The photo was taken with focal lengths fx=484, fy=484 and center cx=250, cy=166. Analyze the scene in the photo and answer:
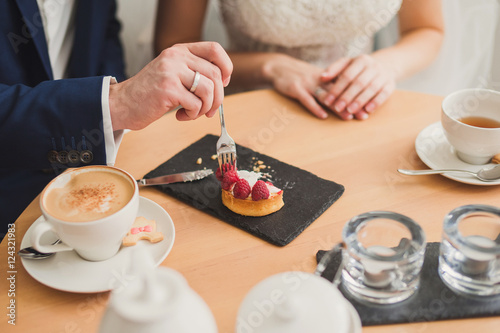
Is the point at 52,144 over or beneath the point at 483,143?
beneath

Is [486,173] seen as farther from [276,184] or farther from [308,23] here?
[308,23]

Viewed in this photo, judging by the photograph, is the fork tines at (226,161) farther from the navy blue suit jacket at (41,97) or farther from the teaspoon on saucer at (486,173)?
the teaspoon on saucer at (486,173)

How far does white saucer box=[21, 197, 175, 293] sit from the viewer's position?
2.57 ft

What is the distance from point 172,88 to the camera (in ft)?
3.26

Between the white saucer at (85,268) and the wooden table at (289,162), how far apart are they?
0.08ft

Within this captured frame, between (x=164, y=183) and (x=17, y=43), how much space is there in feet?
2.10

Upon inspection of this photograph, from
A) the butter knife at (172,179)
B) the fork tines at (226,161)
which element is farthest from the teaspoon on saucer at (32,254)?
the fork tines at (226,161)

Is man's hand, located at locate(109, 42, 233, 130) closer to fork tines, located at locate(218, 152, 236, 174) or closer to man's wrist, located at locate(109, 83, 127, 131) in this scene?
man's wrist, located at locate(109, 83, 127, 131)

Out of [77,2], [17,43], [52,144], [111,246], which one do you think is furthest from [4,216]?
[77,2]

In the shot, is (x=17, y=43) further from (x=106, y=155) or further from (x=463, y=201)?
(x=463, y=201)

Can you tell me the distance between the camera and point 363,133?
3.94ft

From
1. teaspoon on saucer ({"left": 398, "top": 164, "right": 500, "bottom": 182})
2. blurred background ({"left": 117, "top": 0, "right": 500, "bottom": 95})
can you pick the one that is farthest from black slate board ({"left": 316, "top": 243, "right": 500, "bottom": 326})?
blurred background ({"left": 117, "top": 0, "right": 500, "bottom": 95})

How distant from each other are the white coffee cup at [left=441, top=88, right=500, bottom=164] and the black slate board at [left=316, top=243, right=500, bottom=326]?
37 cm

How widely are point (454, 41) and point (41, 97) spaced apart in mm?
1799
